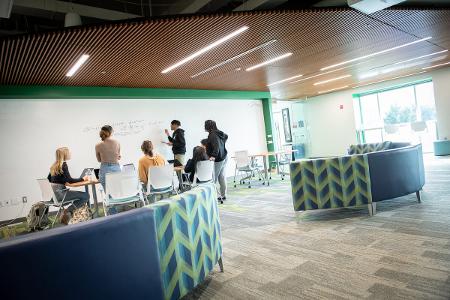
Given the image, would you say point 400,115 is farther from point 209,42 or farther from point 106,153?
point 106,153

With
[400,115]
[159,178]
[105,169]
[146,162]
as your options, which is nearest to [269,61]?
[146,162]

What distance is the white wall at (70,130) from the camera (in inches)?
259

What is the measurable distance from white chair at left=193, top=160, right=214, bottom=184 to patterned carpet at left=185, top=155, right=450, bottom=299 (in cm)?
119

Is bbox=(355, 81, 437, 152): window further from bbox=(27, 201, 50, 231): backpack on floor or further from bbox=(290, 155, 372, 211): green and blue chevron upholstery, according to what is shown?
bbox=(27, 201, 50, 231): backpack on floor

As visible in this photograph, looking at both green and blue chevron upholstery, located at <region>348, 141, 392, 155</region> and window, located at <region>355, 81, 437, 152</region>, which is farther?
window, located at <region>355, 81, 437, 152</region>

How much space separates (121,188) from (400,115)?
11543mm

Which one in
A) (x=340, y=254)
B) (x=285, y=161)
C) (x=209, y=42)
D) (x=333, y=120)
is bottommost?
(x=340, y=254)

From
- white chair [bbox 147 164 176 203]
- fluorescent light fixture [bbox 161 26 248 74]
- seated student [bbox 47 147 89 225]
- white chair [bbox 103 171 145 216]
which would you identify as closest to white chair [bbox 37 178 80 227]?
seated student [bbox 47 147 89 225]

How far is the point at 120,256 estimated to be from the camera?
1.81 m

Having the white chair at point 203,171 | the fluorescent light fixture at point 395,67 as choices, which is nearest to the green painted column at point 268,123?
the fluorescent light fixture at point 395,67

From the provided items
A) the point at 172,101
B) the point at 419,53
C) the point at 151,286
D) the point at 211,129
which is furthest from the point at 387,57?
the point at 151,286

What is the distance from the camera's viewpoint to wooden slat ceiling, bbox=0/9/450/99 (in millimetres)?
4391

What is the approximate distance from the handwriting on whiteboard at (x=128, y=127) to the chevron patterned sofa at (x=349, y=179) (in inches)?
207

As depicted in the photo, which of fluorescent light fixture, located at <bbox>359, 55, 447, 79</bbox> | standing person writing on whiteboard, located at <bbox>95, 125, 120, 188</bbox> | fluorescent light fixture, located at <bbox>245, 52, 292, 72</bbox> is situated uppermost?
fluorescent light fixture, located at <bbox>359, 55, 447, 79</bbox>
